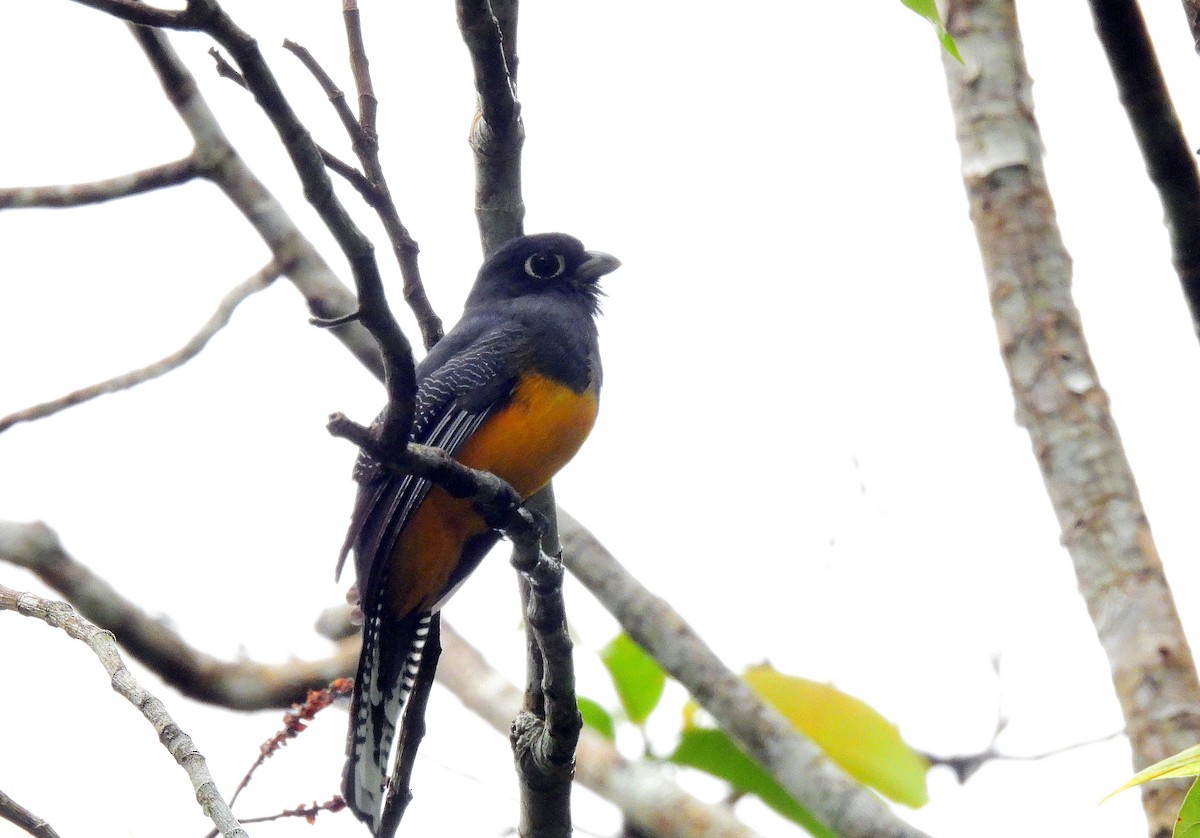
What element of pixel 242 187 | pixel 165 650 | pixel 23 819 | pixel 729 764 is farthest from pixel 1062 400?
pixel 165 650

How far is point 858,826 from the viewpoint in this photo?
12.5ft

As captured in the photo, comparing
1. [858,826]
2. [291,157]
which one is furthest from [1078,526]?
[291,157]

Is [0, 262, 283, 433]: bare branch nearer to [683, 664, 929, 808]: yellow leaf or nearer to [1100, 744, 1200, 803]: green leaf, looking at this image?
[683, 664, 929, 808]: yellow leaf

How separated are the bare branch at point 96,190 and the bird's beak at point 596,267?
1612mm

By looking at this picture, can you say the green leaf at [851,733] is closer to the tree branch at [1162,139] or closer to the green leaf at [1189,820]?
the tree branch at [1162,139]

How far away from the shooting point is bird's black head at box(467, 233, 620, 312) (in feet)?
17.4

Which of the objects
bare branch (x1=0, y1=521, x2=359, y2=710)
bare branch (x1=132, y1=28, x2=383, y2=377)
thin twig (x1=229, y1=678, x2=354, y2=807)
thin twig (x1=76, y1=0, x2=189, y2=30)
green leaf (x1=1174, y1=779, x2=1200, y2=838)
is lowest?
green leaf (x1=1174, y1=779, x2=1200, y2=838)

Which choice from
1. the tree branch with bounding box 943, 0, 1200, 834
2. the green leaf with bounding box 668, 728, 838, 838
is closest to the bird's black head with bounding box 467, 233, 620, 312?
the tree branch with bounding box 943, 0, 1200, 834

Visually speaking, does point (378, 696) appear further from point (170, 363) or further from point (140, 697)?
point (140, 697)

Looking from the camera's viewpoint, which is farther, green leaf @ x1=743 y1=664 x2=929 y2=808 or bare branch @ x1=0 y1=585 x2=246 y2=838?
green leaf @ x1=743 y1=664 x2=929 y2=808

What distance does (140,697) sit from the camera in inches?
89.2

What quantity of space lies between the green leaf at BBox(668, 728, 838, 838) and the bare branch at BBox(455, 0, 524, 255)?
1.88 metres

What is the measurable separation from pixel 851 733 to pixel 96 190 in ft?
10.9

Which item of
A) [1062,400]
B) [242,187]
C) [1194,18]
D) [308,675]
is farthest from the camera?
[308,675]
